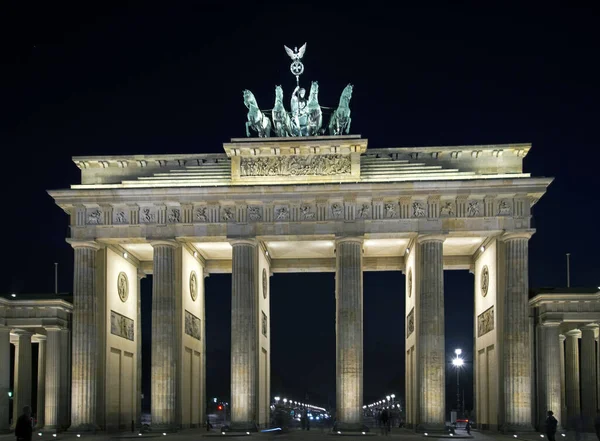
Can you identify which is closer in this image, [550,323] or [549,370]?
[550,323]

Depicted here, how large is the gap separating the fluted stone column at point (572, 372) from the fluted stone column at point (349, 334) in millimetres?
15074

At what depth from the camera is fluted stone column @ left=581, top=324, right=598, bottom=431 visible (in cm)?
5358

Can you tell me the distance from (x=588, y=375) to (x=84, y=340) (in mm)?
32844

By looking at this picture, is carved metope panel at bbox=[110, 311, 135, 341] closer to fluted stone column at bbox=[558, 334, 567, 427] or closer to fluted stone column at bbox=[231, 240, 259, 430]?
fluted stone column at bbox=[231, 240, 259, 430]

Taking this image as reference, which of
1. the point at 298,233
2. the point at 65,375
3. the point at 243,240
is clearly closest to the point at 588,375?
the point at 298,233

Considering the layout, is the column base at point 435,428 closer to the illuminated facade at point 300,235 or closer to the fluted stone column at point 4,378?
the illuminated facade at point 300,235

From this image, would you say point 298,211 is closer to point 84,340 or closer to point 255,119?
point 255,119

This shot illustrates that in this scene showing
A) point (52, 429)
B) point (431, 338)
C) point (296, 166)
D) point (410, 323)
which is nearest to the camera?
point (431, 338)

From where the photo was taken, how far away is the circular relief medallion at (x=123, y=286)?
187ft

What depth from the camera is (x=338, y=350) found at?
51.7 metres

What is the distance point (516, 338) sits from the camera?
50156 mm

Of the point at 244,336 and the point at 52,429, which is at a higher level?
the point at 244,336

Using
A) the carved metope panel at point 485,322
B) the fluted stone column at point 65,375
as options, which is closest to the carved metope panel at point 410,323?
the carved metope panel at point 485,322

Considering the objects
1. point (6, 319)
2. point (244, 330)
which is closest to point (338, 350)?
point (244, 330)
